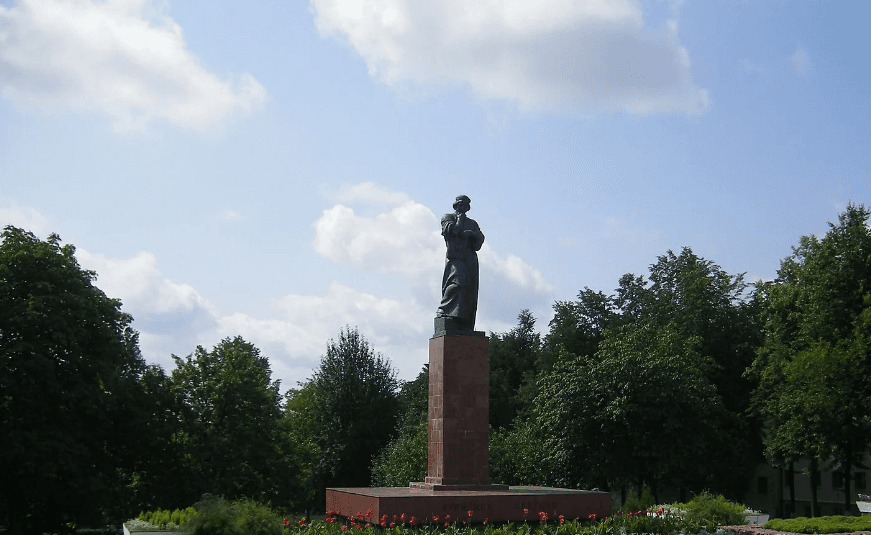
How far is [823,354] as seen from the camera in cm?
3147

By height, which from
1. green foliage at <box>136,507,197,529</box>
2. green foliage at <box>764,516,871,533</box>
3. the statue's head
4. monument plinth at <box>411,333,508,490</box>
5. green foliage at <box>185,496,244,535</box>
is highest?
the statue's head

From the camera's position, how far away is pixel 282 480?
117 ft

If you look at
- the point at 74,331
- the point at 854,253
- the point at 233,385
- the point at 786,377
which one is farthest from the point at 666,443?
the point at 74,331

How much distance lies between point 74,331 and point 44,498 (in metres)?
5.34

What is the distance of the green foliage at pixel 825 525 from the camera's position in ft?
59.0

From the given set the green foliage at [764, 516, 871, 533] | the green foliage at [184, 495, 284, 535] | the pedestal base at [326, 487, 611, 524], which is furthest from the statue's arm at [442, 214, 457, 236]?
the green foliage at [764, 516, 871, 533]

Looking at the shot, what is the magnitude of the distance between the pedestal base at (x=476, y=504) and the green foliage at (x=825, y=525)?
3.69m

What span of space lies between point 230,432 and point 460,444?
16.8 meters

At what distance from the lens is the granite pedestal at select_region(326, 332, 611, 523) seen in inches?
703

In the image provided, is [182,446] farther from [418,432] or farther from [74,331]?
[418,432]

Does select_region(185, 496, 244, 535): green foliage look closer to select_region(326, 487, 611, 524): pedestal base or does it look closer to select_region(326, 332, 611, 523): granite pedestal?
select_region(326, 487, 611, 524): pedestal base

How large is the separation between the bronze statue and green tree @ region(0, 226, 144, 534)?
13.0 meters

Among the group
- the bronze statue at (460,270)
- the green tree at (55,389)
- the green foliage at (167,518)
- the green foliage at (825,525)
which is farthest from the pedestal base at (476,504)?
the green tree at (55,389)

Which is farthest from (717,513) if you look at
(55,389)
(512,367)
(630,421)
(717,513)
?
(512,367)
